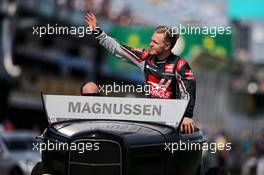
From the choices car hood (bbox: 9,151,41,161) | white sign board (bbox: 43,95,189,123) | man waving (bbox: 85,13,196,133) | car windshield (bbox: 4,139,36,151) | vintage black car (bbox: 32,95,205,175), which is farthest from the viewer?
car windshield (bbox: 4,139,36,151)

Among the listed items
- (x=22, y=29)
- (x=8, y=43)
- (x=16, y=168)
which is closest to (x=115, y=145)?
(x=16, y=168)

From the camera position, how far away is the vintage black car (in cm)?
580

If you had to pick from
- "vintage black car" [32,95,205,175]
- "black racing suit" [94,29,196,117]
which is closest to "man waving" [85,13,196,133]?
"black racing suit" [94,29,196,117]

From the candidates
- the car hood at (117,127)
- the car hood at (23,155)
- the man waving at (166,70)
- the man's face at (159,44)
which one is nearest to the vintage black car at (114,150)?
the car hood at (117,127)

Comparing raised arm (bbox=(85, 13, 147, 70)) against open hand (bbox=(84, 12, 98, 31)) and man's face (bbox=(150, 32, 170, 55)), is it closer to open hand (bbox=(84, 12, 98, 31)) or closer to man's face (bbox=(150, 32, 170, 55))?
open hand (bbox=(84, 12, 98, 31))

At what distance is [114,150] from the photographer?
5.80 meters

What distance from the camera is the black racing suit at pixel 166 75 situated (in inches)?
246

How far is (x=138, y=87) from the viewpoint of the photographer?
659 centimetres

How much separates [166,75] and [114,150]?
2.80 feet

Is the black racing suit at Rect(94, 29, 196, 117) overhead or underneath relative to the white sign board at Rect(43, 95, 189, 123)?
overhead

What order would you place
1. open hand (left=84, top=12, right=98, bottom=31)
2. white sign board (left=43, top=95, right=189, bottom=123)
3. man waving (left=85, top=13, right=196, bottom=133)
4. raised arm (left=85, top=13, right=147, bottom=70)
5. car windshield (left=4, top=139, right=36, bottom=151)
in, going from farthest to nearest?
car windshield (left=4, top=139, right=36, bottom=151) < open hand (left=84, top=12, right=98, bottom=31) < raised arm (left=85, top=13, right=147, bottom=70) < man waving (left=85, top=13, right=196, bottom=133) < white sign board (left=43, top=95, right=189, bottom=123)

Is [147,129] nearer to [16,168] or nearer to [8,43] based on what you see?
[16,168]

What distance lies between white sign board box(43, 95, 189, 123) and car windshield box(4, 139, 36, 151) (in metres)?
10.5

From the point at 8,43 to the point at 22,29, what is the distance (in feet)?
23.9
